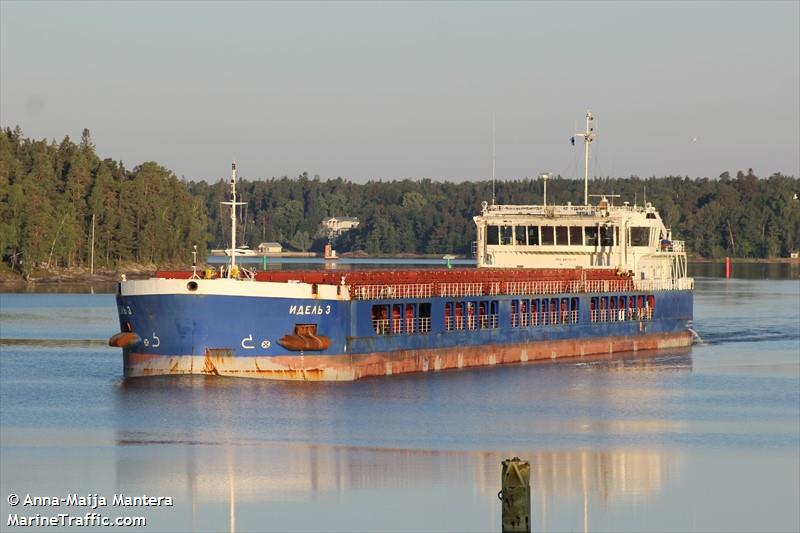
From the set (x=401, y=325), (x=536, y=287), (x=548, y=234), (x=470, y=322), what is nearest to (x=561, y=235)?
(x=548, y=234)

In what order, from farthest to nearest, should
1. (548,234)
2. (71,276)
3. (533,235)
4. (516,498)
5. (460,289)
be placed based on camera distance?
1. (71,276)
2. (533,235)
3. (548,234)
4. (460,289)
5. (516,498)

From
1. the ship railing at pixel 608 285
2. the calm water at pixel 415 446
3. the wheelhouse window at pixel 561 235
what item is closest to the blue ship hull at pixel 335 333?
the calm water at pixel 415 446

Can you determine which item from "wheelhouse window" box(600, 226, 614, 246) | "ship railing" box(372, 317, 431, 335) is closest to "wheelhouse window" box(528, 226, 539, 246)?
"wheelhouse window" box(600, 226, 614, 246)

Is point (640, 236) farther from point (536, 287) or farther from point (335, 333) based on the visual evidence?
point (335, 333)

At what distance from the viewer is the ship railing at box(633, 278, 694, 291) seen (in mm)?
79569

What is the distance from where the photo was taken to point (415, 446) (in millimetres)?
46969

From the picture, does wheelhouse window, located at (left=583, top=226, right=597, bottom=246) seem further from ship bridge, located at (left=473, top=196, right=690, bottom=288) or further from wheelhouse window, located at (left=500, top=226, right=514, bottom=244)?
wheelhouse window, located at (left=500, top=226, right=514, bottom=244)

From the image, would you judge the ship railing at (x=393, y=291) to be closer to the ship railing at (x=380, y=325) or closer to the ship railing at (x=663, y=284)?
the ship railing at (x=380, y=325)

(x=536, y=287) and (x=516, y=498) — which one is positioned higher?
(x=536, y=287)

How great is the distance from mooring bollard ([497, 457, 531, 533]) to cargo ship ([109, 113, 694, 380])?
87.4 ft

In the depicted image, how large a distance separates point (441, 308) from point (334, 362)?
26.3ft

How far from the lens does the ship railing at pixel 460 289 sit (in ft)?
214

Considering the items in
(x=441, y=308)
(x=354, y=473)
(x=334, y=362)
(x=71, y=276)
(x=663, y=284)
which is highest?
(x=663, y=284)

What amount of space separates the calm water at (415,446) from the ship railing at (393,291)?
335 cm
